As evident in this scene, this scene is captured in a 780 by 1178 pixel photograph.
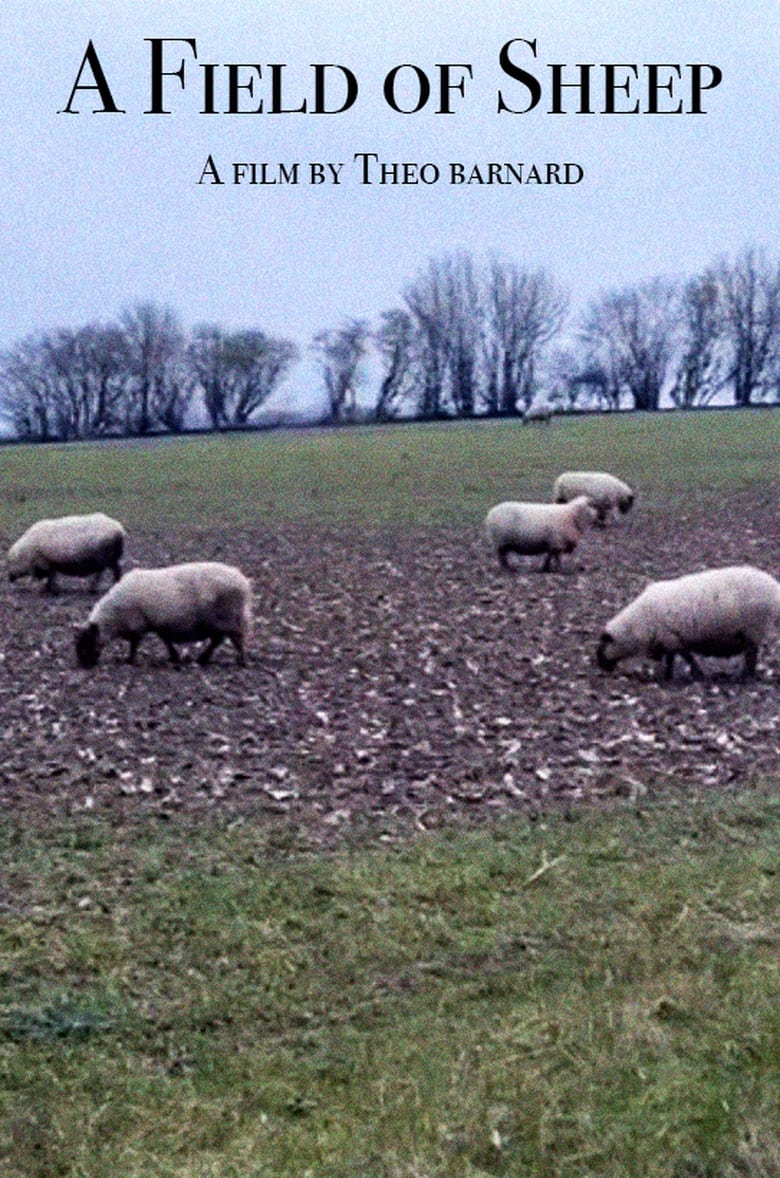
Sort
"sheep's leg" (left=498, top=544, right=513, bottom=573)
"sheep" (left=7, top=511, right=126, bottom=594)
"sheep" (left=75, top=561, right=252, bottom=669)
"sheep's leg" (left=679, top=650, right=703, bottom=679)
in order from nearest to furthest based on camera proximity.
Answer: "sheep's leg" (left=679, top=650, right=703, bottom=679)
"sheep" (left=75, top=561, right=252, bottom=669)
"sheep" (left=7, top=511, right=126, bottom=594)
"sheep's leg" (left=498, top=544, right=513, bottom=573)

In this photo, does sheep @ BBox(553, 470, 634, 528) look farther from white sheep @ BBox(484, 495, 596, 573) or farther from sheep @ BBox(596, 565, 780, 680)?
sheep @ BBox(596, 565, 780, 680)

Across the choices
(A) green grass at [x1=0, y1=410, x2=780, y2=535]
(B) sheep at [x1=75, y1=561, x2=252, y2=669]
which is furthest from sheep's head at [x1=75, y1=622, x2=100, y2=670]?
(A) green grass at [x1=0, y1=410, x2=780, y2=535]

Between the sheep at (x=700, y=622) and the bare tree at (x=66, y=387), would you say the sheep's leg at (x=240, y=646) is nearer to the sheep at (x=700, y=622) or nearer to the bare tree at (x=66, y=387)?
the sheep at (x=700, y=622)

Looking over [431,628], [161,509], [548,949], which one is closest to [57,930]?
[548,949]

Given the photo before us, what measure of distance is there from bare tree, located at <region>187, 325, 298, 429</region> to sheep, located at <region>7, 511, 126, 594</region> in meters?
76.2

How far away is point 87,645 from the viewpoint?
450 inches

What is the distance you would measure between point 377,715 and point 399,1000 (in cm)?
459

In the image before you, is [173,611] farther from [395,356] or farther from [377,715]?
[395,356]

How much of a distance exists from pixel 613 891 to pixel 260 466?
115ft

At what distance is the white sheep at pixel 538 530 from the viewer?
16797 mm

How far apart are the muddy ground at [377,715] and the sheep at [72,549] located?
416mm

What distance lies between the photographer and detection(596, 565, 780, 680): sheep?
34.6 ft

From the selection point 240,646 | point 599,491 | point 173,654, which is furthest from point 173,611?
point 599,491

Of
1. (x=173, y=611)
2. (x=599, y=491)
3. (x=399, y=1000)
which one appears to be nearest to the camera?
(x=399, y=1000)
